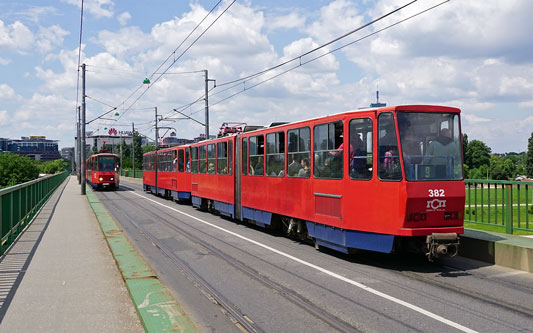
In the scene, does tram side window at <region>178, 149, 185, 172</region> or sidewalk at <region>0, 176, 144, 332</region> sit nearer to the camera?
sidewalk at <region>0, 176, 144, 332</region>

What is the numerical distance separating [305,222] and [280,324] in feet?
19.6

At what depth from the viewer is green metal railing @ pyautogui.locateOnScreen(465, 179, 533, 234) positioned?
10.2 meters

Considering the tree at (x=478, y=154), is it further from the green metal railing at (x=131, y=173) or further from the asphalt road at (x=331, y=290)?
the asphalt road at (x=331, y=290)

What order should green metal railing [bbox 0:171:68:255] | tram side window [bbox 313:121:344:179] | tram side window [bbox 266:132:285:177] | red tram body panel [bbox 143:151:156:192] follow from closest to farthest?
tram side window [bbox 313:121:344:179], green metal railing [bbox 0:171:68:255], tram side window [bbox 266:132:285:177], red tram body panel [bbox 143:151:156:192]

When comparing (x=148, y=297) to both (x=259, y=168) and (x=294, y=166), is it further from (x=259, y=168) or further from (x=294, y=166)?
(x=259, y=168)

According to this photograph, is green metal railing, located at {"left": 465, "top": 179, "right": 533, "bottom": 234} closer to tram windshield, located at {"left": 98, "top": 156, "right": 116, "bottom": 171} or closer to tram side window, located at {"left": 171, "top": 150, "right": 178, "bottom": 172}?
tram side window, located at {"left": 171, "top": 150, "right": 178, "bottom": 172}

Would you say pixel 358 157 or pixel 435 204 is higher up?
pixel 358 157

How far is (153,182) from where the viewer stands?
113ft

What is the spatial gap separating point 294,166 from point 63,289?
6.17 meters

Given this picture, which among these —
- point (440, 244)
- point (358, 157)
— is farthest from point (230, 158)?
point (440, 244)

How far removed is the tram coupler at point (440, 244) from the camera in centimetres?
866

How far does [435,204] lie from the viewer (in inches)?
352

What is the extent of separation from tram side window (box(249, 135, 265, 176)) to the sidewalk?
178 inches

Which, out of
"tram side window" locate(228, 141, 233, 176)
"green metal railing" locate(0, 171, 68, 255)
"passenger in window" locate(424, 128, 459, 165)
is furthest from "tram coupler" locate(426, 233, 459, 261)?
"tram side window" locate(228, 141, 233, 176)
